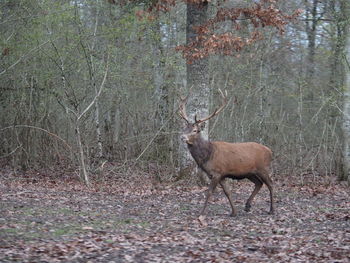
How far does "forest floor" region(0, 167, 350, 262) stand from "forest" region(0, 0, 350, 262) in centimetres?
3

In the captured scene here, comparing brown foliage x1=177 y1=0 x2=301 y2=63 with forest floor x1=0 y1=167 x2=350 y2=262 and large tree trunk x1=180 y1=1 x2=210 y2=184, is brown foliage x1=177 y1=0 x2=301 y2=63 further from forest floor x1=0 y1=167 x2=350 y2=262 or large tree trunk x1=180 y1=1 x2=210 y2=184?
forest floor x1=0 y1=167 x2=350 y2=262

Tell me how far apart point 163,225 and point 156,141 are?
8.89 m

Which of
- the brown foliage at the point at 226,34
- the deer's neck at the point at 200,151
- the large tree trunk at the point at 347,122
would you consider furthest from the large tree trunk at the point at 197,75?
the large tree trunk at the point at 347,122

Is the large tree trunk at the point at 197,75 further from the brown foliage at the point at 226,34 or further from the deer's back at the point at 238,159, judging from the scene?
the deer's back at the point at 238,159

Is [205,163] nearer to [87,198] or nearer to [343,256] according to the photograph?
[87,198]

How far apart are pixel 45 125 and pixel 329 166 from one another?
8976 millimetres

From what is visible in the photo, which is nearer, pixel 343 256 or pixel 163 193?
pixel 343 256

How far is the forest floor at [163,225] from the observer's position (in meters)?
8.63

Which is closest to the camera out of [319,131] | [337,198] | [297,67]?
[337,198]

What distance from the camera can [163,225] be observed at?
11078mm

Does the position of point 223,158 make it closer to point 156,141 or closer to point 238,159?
point 238,159

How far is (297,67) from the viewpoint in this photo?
98.4ft

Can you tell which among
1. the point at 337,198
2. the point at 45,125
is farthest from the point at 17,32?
the point at 337,198

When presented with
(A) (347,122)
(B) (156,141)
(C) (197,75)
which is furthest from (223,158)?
(A) (347,122)
